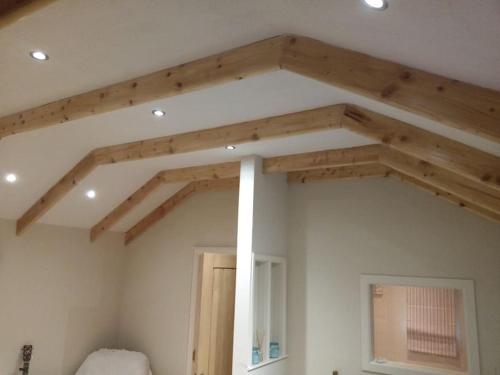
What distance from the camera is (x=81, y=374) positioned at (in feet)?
15.4

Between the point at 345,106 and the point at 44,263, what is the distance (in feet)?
13.7

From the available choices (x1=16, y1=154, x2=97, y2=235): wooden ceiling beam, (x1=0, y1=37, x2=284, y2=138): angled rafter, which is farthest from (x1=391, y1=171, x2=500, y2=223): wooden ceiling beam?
(x1=16, y1=154, x2=97, y2=235): wooden ceiling beam

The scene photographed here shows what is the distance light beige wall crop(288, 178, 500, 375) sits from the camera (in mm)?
3441

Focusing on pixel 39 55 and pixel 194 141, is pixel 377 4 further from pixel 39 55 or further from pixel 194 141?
pixel 194 141

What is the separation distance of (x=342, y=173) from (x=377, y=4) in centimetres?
302

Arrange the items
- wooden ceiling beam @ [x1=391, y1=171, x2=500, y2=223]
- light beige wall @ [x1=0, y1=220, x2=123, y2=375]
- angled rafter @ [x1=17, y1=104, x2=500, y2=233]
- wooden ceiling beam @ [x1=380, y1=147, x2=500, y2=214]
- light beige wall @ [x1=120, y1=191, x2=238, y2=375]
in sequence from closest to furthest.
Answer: angled rafter @ [x1=17, y1=104, x2=500, y2=233] → wooden ceiling beam @ [x1=380, y1=147, x2=500, y2=214] → wooden ceiling beam @ [x1=391, y1=171, x2=500, y2=223] → light beige wall @ [x1=0, y1=220, x2=123, y2=375] → light beige wall @ [x1=120, y1=191, x2=238, y2=375]

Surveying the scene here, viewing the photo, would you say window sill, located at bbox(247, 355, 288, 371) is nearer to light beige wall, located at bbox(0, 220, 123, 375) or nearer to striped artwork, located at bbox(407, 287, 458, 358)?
striped artwork, located at bbox(407, 287, 458, 358)

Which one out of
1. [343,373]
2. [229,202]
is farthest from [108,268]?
[343,373]

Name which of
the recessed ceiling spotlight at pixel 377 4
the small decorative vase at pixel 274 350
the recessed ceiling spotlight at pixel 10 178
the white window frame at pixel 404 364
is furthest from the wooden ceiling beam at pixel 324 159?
the recessed ceiling spotlight at pixel 10 178

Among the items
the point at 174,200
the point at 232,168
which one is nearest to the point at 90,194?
the point at 174,200

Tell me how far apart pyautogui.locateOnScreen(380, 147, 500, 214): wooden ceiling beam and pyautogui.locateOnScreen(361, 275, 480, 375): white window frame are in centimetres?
101

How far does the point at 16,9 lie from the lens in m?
1.50

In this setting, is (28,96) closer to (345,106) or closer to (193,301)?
(345,106)

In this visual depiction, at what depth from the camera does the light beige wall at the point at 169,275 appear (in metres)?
4.95
